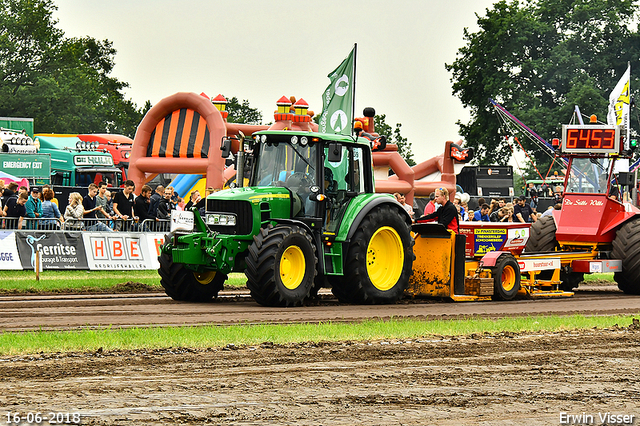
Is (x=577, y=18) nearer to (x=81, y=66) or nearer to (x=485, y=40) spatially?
(x=485, y=40)

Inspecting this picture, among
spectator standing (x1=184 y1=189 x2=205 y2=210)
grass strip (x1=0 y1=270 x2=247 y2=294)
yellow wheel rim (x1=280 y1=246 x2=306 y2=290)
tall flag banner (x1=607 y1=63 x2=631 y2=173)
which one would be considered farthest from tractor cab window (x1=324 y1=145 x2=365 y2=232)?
tall flag banner (x1=607 y1=63 x2=631 y2=173)

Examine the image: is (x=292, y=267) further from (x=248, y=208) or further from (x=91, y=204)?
(x=91, y=204)

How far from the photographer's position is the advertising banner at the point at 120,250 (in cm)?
1872

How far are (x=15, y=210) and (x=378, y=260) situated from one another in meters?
8.12

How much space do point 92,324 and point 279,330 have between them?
2.22m

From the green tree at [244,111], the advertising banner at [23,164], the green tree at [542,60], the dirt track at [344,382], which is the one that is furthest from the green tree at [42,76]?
the dirt track at [344,382]

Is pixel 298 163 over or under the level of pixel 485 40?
under

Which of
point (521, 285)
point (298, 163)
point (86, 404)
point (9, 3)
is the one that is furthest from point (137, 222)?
point (9, 3)

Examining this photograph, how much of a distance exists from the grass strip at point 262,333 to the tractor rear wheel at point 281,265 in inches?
71.4

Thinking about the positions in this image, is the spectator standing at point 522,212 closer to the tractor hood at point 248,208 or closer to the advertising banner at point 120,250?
the advertising banner at point 120,250

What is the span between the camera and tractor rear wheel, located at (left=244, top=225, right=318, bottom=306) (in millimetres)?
12344

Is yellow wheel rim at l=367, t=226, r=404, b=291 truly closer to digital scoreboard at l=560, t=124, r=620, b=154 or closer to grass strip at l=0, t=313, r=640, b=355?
grass strip at l=0, t=313, r=640, b=355

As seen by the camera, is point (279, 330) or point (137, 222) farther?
point (137, 222)

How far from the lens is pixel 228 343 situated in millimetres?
8914
